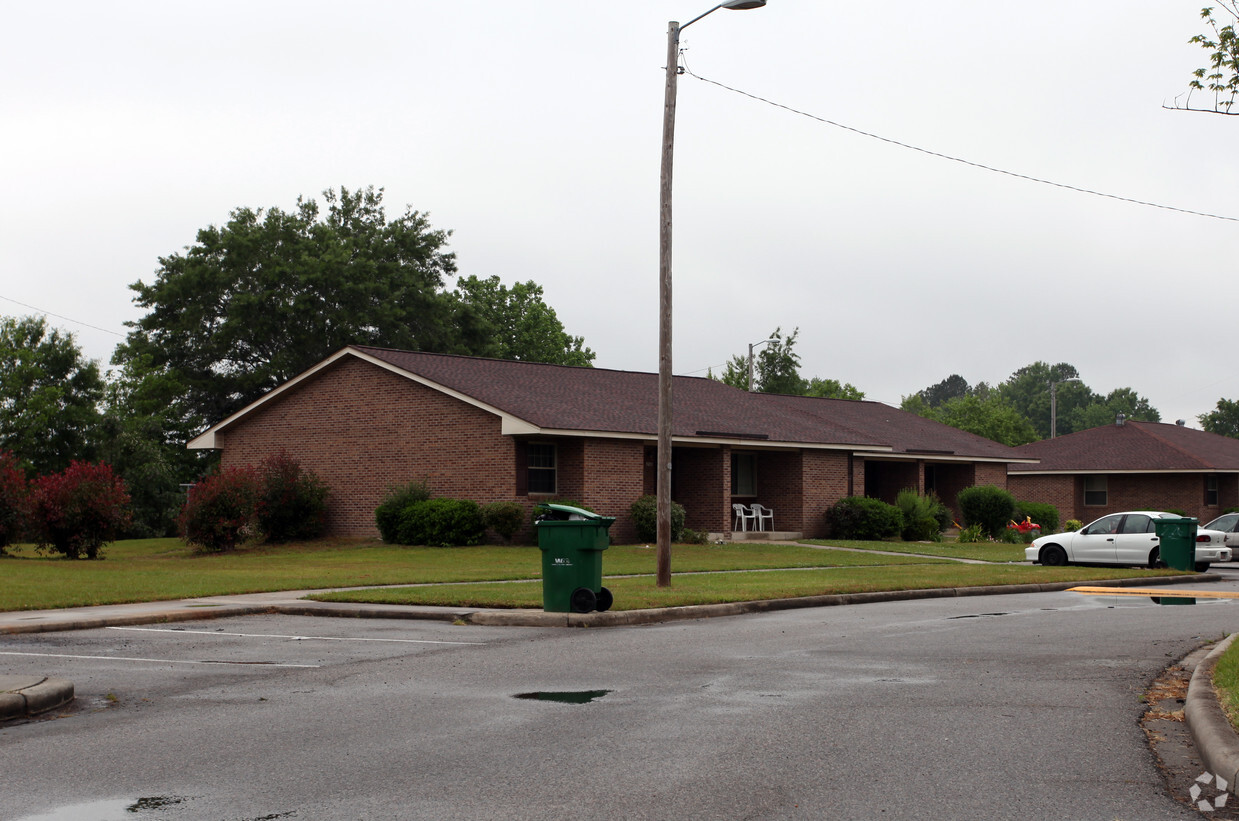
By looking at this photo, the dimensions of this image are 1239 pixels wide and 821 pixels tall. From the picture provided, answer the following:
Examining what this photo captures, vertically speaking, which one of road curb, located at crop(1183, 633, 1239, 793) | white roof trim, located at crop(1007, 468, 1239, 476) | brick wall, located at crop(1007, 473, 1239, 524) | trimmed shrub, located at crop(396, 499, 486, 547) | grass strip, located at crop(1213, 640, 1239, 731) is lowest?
road curb, located at crop(1183, 633, 1239, 793)

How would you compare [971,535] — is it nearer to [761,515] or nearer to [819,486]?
[819,486]

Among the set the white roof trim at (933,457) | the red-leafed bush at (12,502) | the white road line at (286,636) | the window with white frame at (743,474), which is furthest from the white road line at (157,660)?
the white roof trim at (933,457)

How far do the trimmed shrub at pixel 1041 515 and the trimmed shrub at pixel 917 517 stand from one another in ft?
19.4

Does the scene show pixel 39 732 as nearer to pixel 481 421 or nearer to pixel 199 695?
pixel 199 695

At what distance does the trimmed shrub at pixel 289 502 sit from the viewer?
34.5m

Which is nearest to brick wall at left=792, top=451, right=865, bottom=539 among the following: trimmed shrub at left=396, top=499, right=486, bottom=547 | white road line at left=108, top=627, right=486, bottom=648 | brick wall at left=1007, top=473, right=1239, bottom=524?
trimmed shrub at left=396, top=499, right=486, bottom=547

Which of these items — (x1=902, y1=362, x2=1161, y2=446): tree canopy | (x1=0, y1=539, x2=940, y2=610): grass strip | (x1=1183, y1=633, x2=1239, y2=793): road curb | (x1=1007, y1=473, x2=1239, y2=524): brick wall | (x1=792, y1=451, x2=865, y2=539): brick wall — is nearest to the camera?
(x1=1183, y1=633, x2=1239, y2=793): road curb

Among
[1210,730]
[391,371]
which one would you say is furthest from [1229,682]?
[391,371]

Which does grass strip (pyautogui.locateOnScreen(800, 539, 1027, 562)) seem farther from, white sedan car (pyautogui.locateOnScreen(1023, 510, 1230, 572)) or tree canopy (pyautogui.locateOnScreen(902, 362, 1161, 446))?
tree canopy (pyautogui.locateOnScreen(902, 362, 1161, 446))

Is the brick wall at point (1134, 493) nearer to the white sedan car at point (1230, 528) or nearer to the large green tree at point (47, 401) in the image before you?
the white sedan car at point (1230, 528)

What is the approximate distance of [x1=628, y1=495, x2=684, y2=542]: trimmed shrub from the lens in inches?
1289

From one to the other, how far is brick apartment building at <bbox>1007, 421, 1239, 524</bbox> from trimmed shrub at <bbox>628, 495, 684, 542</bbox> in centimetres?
2259

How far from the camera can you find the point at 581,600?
15.9m

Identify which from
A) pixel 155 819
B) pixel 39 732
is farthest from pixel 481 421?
pixel 155 819
